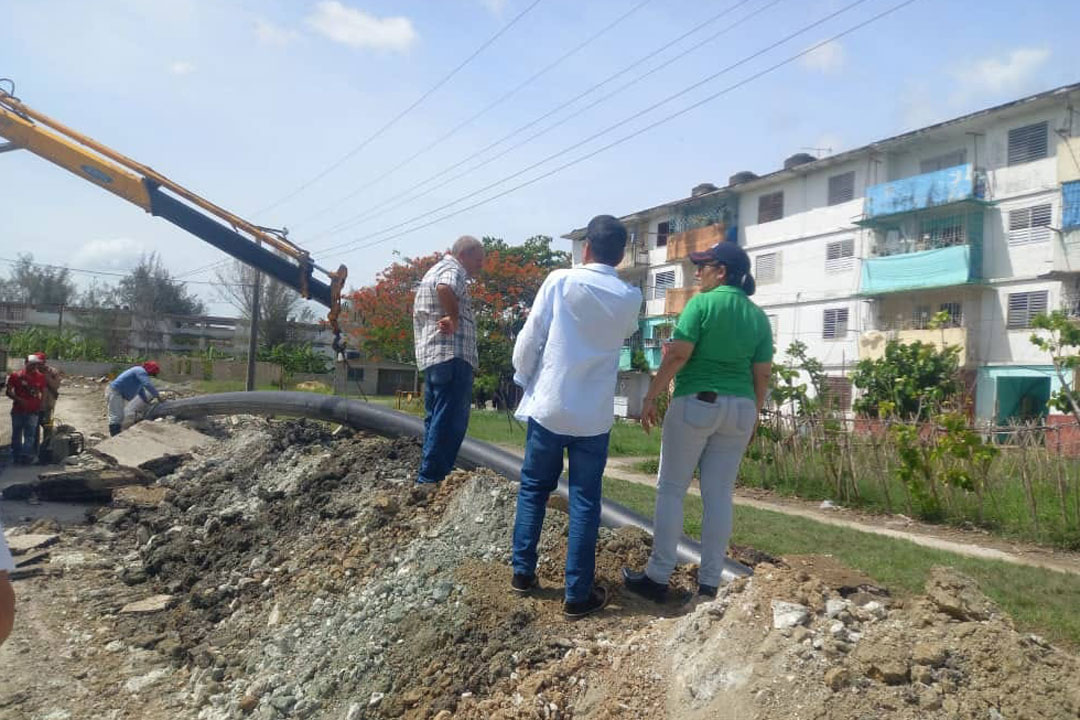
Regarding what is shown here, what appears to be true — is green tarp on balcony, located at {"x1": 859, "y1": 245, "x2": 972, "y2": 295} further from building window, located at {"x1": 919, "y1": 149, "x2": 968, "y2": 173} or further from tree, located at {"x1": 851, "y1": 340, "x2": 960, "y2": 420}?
tree, located at {"x1": 851, "y1": 340, "x2": 960, "y2": 420}

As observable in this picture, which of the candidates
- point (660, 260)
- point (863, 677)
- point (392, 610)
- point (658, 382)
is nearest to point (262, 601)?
point (392, 610)

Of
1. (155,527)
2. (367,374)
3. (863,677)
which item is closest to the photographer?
(863,677)

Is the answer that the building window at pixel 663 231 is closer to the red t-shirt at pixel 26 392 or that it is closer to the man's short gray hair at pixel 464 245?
the red t-shirt at pixel 26 392

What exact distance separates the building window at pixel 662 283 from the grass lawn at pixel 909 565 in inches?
1209

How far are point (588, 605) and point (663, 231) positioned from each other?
121 ft

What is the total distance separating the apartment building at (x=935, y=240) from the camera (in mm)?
25125

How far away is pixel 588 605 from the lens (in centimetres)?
394

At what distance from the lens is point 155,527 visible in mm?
7617

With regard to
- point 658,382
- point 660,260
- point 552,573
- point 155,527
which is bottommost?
point 155,527

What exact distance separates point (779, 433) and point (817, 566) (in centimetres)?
715

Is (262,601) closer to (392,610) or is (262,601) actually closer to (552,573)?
(392,610)

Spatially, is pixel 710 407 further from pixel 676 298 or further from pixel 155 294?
pixel 155 294

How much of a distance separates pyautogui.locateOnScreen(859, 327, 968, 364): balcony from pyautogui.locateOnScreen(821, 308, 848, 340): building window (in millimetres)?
1080

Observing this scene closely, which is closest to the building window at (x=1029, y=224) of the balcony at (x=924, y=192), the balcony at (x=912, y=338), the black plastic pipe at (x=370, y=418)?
the balcony at (x=924, y=192)
